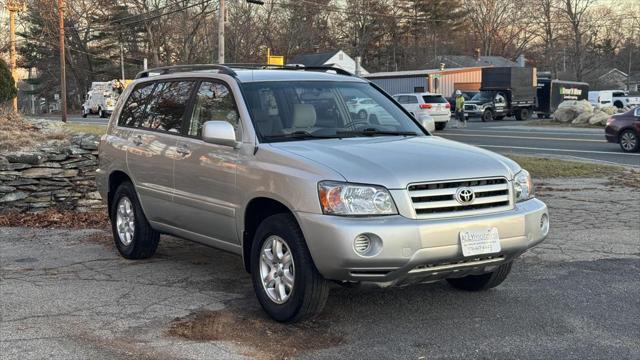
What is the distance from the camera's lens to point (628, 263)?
6.75 metres

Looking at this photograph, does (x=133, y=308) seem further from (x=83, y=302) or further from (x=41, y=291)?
(x=41, y=291)

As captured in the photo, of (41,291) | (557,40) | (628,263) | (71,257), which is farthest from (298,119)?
(557,40)

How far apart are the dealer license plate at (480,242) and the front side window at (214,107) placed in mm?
1881

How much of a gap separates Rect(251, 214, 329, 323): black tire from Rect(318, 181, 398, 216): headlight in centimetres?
37

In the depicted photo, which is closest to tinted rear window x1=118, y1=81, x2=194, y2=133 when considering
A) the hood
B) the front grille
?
the hood

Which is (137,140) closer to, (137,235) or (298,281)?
(137,235)

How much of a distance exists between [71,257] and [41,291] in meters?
1.33

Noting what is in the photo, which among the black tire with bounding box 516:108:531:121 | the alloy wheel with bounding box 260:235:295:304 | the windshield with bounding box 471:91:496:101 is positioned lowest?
the alloy wheel with bounding box 260:235:295:304

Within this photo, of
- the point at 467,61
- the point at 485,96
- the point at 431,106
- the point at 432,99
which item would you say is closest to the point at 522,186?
the point at 431,106

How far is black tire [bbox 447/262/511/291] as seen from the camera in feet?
18.4

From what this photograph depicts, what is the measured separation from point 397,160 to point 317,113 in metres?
1.15

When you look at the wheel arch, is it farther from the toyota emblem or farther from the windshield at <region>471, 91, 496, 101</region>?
the windshield at <region>471, 91, 496, 101</region>

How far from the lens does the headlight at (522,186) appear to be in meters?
5.07

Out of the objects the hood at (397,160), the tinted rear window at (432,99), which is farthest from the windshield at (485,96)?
the hood at (397,160)
